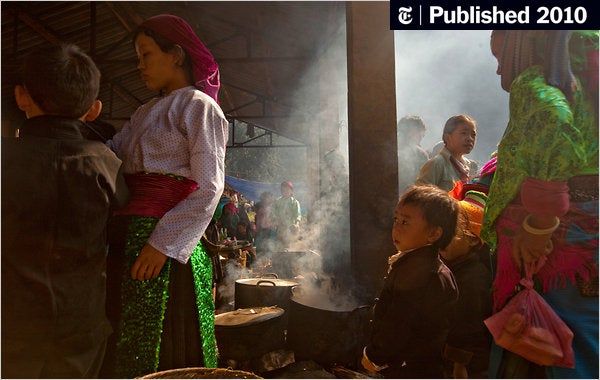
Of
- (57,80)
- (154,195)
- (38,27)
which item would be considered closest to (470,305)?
(154,195)

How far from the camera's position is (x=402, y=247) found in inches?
85.2

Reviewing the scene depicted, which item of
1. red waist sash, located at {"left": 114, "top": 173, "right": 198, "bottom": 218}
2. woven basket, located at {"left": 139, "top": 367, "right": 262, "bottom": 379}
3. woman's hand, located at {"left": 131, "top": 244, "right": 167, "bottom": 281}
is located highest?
red waist sash, located at {"left": 114, "top": 173, "right": 198, "bottom": 218}

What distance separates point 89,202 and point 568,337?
1.88 m

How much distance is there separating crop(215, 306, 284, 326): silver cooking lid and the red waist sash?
2135 mm

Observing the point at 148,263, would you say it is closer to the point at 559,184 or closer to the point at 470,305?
the point at 559,184

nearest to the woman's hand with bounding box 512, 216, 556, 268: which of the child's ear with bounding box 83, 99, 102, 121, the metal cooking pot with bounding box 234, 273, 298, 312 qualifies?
the child's ear with bounding box 83, 99, 102, 121

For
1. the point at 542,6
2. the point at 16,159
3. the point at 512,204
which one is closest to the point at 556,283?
the point at 512,204

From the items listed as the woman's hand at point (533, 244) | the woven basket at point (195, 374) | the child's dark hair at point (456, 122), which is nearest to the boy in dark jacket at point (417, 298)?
the woman's hand at point (533, 244)

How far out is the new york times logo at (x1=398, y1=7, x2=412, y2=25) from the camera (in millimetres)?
2402

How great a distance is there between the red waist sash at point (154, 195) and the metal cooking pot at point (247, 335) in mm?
2121

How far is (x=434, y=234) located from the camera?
7.01 ft

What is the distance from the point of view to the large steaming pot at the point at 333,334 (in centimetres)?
353

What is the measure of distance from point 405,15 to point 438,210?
1205mm

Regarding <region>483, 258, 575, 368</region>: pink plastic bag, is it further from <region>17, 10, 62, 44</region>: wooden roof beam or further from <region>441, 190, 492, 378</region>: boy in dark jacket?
<region>17, 10, 62, 44</region>: wooden roof beam
